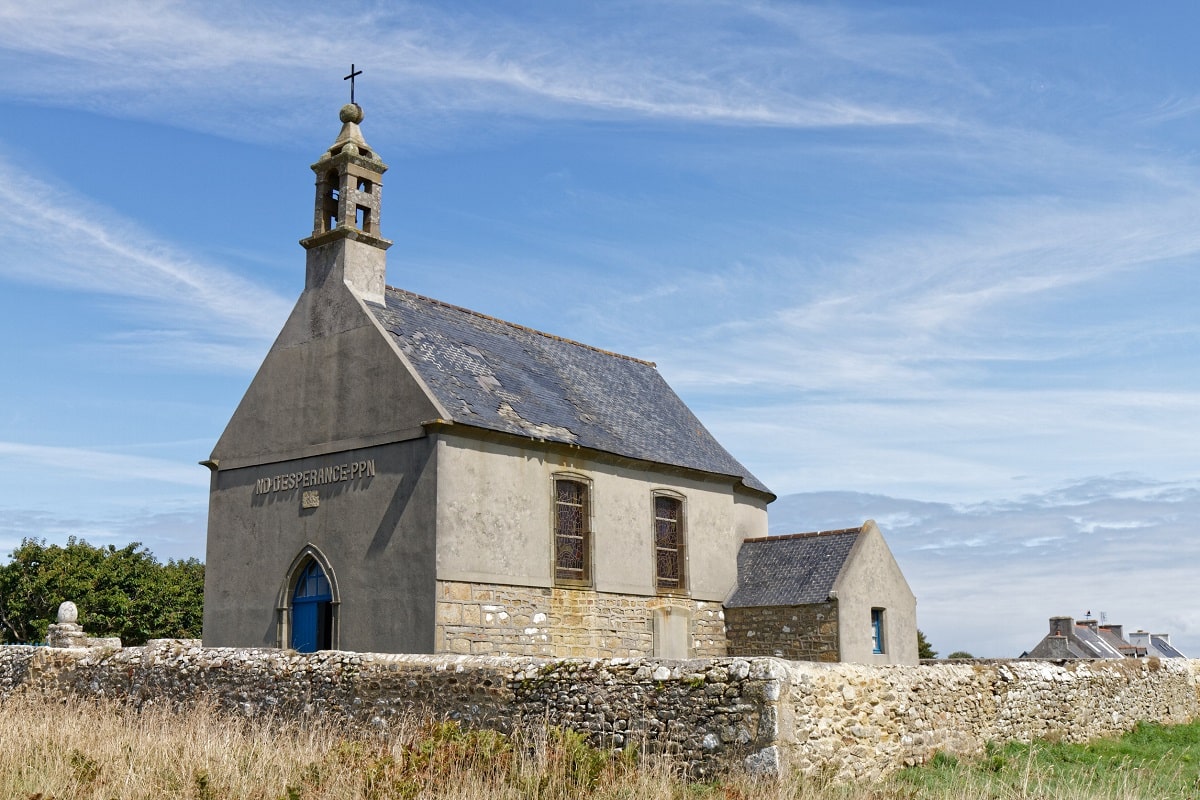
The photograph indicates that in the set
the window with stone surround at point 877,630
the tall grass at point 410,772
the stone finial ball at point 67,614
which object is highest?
the stone finial ball at point 67,614

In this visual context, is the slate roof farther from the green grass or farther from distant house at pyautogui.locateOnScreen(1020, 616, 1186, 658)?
the green grass

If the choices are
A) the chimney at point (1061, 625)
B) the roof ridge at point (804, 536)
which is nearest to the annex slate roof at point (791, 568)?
the roof ridge at point (804, 536)

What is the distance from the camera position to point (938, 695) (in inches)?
587

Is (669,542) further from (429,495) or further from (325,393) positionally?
(325,393)

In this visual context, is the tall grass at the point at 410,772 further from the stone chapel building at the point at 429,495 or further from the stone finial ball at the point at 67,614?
the stone finial ball at the point at 67,614

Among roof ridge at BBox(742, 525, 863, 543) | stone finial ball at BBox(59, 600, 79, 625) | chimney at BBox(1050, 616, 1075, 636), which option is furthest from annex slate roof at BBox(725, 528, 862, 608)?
chimney at BBox(1050, 616, 1075, 636)

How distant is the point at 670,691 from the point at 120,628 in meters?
36.2

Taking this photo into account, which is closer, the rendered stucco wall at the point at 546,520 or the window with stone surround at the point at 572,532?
the rendered stucco wall at the point at 546,520

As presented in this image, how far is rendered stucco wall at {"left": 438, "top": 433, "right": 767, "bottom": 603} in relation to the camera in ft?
70.5

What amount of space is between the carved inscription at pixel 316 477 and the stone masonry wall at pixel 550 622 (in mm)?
3161

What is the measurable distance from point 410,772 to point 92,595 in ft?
117

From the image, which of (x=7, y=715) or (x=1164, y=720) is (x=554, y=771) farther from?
(x=1164, y=720)

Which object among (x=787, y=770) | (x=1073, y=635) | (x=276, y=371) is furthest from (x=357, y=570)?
(x=1073, y=635)

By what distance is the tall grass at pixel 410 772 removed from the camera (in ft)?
35.9
